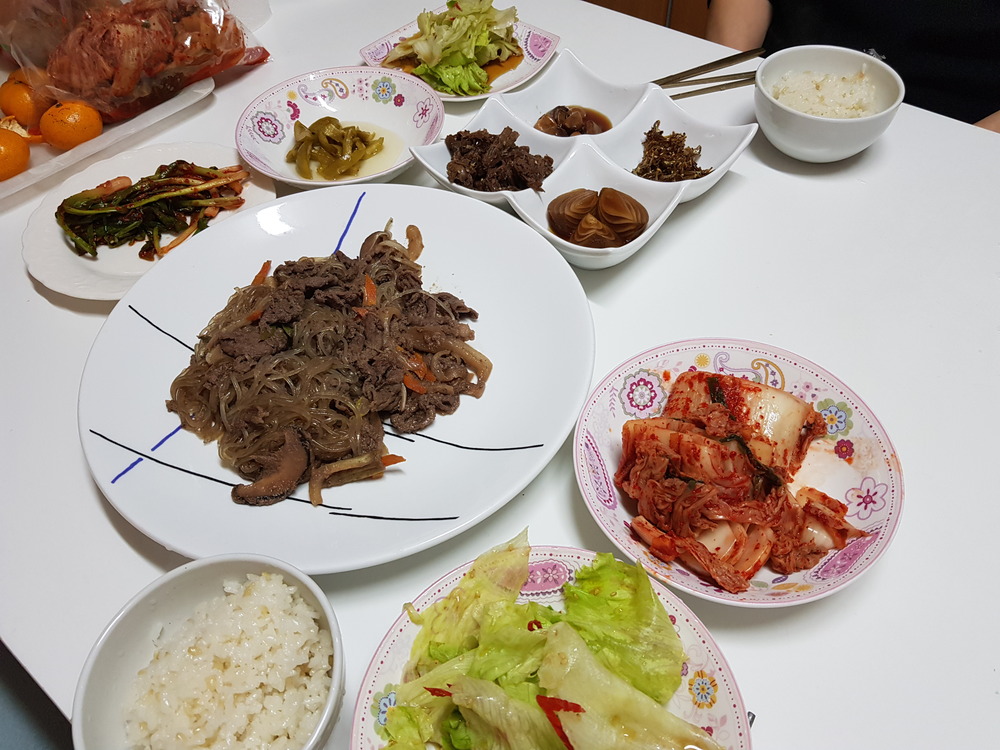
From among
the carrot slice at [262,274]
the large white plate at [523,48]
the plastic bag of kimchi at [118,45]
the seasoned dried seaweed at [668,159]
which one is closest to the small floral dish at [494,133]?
the seasoned dried seaweed at [668,159]

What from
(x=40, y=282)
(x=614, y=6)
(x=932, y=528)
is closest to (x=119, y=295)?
(x=40, y=282)

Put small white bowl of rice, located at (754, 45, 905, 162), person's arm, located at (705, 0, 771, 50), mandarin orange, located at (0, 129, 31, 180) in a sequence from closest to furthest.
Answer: small white bowl of rice, located at (754, 45, 905, 162) < mandarin orange, located at (0, 129, 31, 180) < person's arm, located at (705, 0, 771, 50)

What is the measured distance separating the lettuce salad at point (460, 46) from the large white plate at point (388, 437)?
3.06 feet

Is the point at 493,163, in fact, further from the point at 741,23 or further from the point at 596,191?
the point at 741,23

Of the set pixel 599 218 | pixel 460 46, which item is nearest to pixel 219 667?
pixel 599 218

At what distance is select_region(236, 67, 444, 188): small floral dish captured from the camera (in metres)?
2.70

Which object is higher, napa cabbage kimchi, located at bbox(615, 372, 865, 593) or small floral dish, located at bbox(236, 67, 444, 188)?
small floral dish, located at bbox(236, 67, 444, 188)

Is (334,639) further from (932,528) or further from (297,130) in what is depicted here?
(297,130)

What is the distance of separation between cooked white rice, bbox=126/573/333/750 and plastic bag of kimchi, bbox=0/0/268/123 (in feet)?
8.41

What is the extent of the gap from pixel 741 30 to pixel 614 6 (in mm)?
2224

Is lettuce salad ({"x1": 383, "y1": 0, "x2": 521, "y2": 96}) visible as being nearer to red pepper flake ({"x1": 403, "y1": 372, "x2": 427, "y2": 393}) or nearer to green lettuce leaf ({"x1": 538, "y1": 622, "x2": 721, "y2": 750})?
red pepper flake ({"x1": 403, "y1": 372, "x2": 427, "y2": 393})

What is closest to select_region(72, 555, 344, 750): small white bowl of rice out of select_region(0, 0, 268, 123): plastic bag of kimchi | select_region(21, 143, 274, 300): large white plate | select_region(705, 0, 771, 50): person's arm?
select_region(21, 143, 274, 300): large white plate

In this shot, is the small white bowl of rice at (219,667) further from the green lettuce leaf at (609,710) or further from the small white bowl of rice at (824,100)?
the small white bowl of rice at (824,100)

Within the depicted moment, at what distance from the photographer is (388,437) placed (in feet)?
5.97
